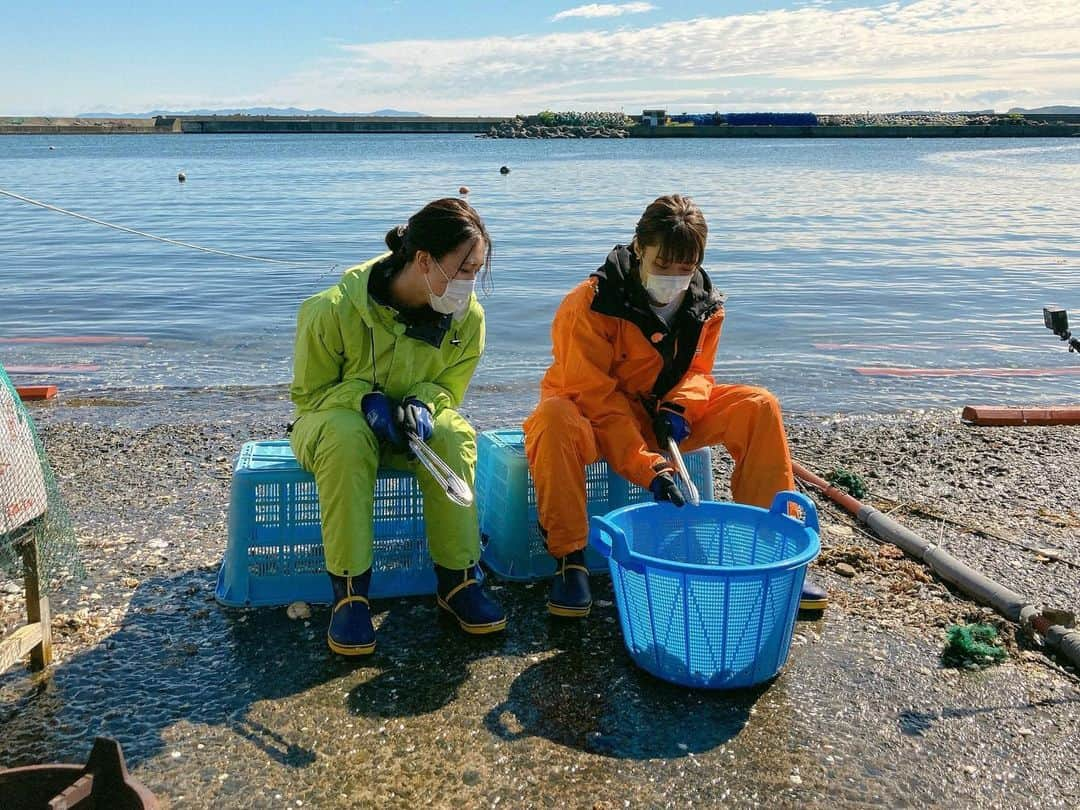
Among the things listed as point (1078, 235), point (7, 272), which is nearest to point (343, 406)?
point (7, 272)

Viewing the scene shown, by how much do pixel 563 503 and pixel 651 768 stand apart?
1179 mm

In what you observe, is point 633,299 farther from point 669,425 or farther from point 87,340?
point 87,340

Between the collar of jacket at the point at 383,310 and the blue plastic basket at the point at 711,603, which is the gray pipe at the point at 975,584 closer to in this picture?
the blue plastic basket at the point at 711,603

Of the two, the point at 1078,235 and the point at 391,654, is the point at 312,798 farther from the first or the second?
the point at 1078,235

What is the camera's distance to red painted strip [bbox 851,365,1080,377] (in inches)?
370

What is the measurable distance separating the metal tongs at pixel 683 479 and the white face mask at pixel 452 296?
3.06ft

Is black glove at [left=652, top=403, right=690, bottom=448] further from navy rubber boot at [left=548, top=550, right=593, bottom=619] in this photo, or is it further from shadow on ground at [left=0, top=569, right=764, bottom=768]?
shadow on ground at [left=0, top=569, right=764, bottom=768]

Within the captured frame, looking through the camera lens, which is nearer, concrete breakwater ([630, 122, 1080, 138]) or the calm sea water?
the calm sea water

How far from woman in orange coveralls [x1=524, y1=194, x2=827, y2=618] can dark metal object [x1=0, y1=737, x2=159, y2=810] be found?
1.77 m

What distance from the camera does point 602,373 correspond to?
3.98m

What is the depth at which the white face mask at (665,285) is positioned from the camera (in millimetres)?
3889

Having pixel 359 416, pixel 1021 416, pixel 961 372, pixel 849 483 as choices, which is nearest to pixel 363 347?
pixel 359 416

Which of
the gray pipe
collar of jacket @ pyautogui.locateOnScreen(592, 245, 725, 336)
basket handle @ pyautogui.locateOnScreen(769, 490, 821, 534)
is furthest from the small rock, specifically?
the gray pipe

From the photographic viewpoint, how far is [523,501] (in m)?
4.16
